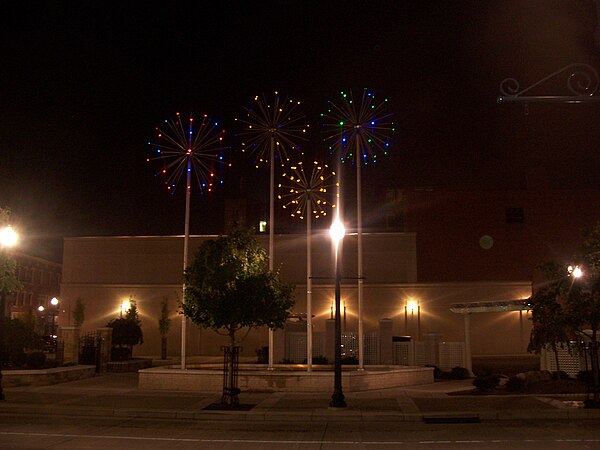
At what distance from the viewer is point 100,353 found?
109ft

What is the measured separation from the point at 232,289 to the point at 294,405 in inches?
172

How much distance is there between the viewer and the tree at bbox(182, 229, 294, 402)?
21984 millimetres

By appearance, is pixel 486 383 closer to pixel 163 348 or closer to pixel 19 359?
pixel 19 359

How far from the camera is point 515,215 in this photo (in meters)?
49.1

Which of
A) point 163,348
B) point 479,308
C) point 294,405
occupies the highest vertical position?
point 479,308

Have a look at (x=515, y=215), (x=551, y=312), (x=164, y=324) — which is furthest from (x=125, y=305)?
(x=551, y=312)

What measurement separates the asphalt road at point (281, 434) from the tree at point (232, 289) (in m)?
4.26

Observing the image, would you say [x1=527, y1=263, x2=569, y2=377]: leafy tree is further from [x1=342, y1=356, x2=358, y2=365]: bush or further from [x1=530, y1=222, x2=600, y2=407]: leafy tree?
[x1=342, y1=356, x2=358, y2=365]: bush

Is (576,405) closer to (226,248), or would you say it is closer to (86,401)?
(226,248)

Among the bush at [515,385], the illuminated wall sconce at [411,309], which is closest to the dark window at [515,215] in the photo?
the illuminated wall sconce at [411,309]

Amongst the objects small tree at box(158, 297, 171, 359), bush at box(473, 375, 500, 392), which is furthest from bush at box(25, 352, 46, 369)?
bush at box(473, 375, 500, 392)

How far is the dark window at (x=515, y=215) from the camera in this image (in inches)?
1928

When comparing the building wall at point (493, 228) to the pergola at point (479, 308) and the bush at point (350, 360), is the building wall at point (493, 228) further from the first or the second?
the bush at point (350, 360)

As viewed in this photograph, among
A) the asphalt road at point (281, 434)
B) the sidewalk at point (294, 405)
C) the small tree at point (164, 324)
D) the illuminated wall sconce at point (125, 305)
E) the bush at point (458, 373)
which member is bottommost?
the asphalt road at point (281, 434)
